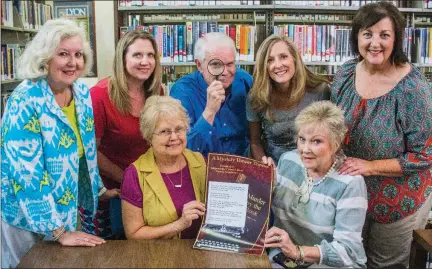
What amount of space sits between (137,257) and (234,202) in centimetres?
40

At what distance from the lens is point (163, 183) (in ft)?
5.79

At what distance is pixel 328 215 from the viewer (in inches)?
67.9

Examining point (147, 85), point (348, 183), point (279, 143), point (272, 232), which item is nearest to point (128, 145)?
point (147, 85)

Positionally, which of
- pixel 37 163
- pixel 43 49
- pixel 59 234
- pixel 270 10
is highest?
pixel 270 10

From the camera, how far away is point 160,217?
5.67 feet

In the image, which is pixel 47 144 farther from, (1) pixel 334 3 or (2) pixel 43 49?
(1) pixel 334 3

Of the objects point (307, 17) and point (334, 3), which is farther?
point (307, 17)

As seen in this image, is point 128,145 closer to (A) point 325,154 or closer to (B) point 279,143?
(B) point 279,143

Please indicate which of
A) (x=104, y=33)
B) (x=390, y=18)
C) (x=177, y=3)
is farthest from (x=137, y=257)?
(x=104, y=33)

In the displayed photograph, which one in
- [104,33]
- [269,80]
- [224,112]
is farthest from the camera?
[104,33]

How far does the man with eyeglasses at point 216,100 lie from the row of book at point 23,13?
2.75m

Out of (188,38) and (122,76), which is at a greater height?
(188,38)

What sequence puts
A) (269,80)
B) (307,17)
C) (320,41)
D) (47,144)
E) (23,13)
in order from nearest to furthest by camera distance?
(47,144), (269,80), (320,41), (23,13), (307,17)

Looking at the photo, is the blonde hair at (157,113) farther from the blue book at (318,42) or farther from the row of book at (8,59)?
the row of book at (8,59)
